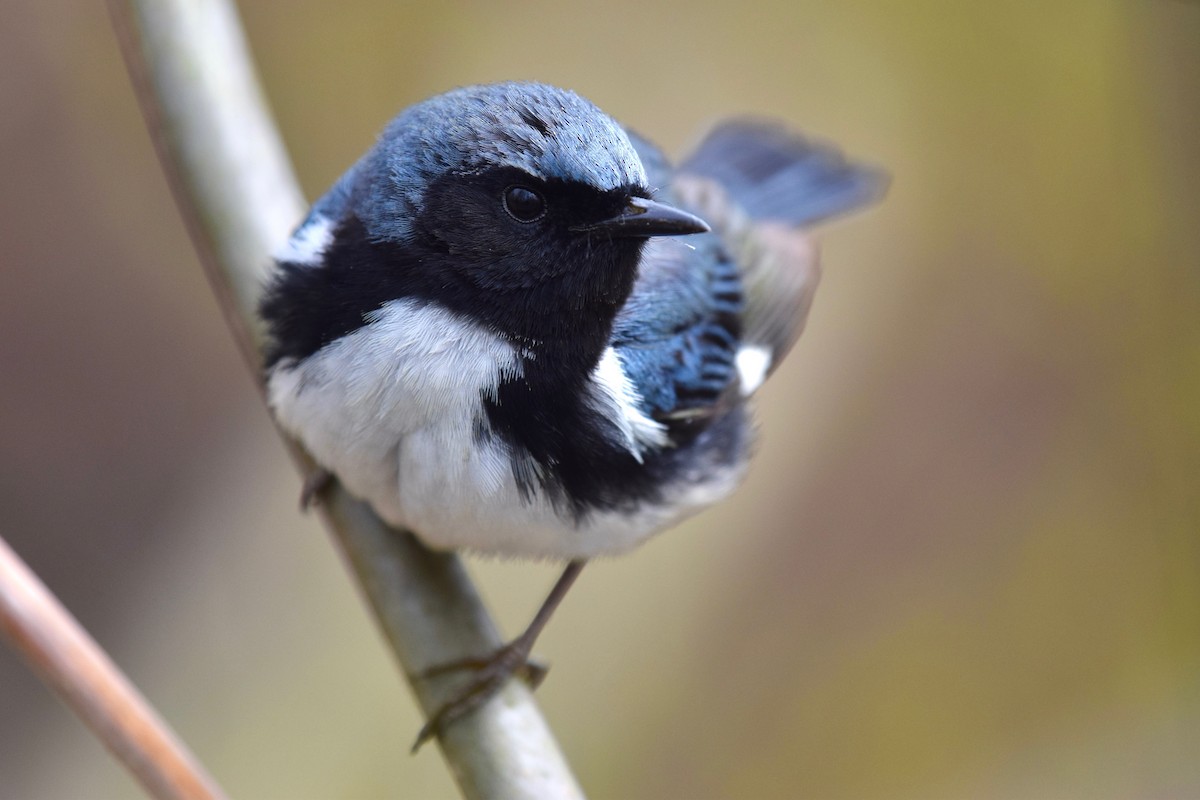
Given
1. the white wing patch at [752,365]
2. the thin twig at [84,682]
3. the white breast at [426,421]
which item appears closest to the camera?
the thin twig at [84,682]

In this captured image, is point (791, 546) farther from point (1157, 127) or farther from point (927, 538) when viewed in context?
point (1157, 127)

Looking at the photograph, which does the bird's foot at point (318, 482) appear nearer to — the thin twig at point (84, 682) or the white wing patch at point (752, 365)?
the white wing patch at point (752, 365)

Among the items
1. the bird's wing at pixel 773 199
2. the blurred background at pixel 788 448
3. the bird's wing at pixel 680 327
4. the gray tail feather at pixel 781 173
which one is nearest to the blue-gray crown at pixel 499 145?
the bird's wing at pixel 680 327

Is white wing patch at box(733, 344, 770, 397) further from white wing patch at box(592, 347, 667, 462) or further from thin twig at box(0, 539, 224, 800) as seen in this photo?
thin twig at box(0, 539, 224, 800)

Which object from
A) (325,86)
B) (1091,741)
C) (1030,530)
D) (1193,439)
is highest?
(325,86)

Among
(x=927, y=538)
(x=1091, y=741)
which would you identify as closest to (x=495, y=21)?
(x=927, y=538)

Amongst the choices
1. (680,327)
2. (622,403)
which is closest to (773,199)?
(680,327)

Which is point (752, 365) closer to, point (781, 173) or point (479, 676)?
point (781, 173)
